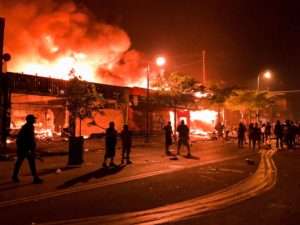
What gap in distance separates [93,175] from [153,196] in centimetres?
306

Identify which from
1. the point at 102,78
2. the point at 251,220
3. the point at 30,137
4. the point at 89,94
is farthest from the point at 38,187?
the point at 102,78

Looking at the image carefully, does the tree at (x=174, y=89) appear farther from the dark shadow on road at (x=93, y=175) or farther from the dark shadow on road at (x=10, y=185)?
the dark shadow on road at (x=10, y=185)

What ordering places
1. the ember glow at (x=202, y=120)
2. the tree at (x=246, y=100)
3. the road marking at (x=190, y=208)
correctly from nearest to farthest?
1. the road marking at (x=190, y=208)
2. the tree at (x=246, y=100)
3. the ember glow at (x=202, y=120)

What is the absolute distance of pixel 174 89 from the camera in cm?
2508

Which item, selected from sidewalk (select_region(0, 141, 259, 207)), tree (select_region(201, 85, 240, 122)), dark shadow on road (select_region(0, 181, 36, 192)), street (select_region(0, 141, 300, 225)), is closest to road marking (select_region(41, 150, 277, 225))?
street (select_region(0, 141, 300, 225))

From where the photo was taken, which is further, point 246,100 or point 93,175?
point 246,100

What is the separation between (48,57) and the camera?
37156 mm

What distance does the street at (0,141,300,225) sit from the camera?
520 cm

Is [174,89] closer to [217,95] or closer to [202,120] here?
[217,95]

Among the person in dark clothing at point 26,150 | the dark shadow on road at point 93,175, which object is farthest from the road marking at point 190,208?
the person in dark clothing at point 26,150

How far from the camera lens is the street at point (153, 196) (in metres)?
5.20

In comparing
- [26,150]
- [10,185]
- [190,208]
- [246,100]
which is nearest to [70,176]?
[26,150]

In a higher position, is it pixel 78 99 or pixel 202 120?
pixel 78 99

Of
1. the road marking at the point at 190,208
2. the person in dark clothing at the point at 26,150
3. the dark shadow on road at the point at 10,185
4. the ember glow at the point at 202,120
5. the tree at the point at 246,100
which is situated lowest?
the road marking at the point at 190,208
